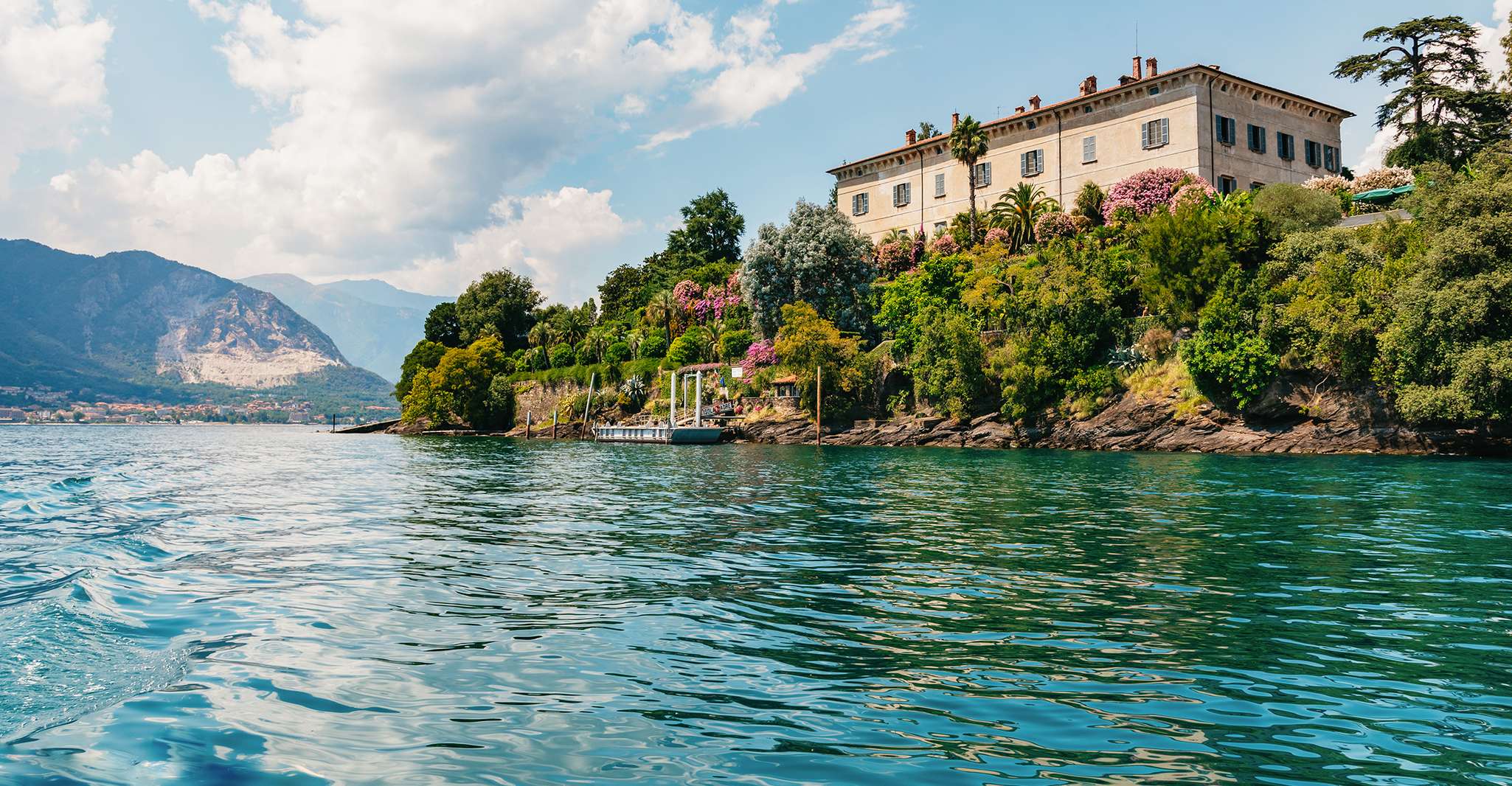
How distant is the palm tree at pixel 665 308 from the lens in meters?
85.0

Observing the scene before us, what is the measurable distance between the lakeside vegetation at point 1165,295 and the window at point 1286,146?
461 centimetres

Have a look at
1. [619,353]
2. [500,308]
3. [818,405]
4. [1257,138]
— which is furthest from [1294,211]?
[500,308]

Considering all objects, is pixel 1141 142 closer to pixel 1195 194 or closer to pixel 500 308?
pixel 1195 194

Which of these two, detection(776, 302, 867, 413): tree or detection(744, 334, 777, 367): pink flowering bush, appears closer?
detection(776, 302, 867, 413): tree

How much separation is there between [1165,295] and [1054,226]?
1258cm

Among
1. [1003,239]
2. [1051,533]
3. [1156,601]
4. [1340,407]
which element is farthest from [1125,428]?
[1156,601]

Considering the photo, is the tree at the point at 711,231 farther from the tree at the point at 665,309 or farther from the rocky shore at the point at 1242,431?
the rocky shore at the point at 1242,431

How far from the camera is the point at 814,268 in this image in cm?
6638

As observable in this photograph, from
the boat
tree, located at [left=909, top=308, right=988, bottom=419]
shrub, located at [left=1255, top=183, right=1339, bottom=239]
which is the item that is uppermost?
shrub, located at [left=1255, top=183, right=1339, bottom=239]

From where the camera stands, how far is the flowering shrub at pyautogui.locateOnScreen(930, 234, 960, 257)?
210ft

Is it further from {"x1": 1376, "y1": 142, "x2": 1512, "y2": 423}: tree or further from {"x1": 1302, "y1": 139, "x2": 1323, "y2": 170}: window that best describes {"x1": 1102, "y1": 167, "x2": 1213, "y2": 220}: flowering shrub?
{"x1": 1376, "y1": 142, "x2": 1512, "y2": 423}: tree

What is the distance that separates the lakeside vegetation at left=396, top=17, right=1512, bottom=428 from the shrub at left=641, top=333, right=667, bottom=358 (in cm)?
233

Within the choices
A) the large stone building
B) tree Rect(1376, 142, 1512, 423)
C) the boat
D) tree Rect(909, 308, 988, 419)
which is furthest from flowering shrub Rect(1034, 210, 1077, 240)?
the boat

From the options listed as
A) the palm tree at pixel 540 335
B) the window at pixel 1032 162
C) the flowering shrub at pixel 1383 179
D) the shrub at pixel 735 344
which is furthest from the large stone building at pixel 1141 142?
the palm tree at pixel 540 335
